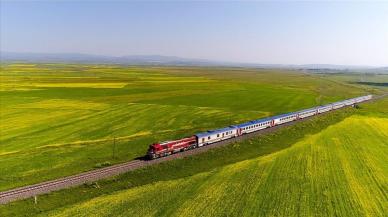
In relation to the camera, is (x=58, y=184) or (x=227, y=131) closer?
(x=58, y=184)

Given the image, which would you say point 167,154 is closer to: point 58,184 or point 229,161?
point 229,161

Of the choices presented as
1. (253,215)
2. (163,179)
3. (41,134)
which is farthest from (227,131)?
(41,134)

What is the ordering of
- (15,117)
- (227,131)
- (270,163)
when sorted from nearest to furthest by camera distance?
(270,163), (227,131), (15,117)

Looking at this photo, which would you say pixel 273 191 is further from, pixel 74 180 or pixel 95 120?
pixel 95 120

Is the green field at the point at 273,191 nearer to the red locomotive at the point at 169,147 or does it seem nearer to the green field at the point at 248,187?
the green field at the point at 248,187

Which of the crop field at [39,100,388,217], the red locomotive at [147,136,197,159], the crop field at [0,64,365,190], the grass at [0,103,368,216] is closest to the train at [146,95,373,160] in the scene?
the red locomotive at [147,136,197,159]

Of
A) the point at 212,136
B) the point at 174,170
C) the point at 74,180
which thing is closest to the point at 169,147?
the point at 174,170

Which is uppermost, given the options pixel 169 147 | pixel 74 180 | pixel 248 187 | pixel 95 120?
pixel 169 147
